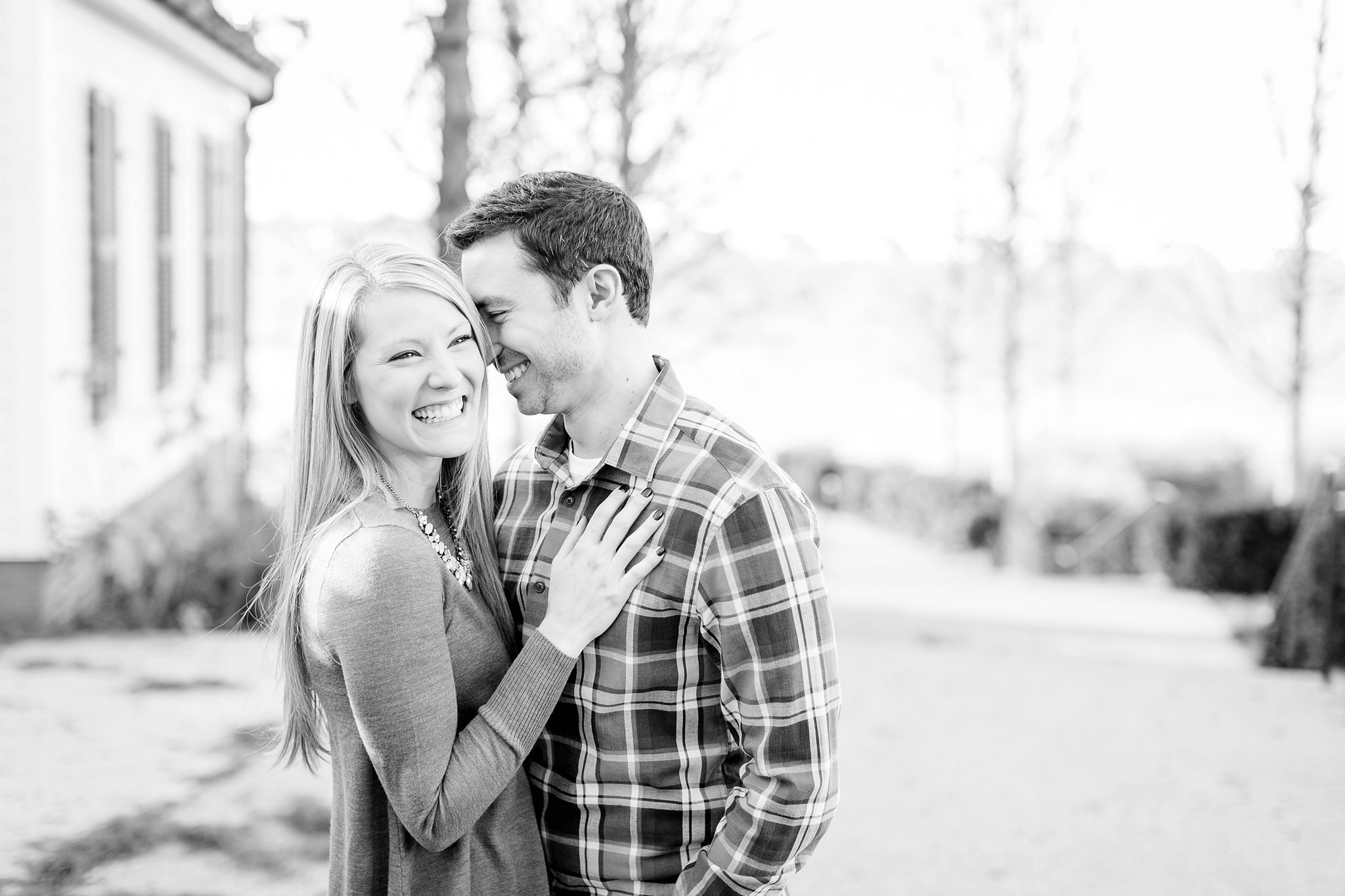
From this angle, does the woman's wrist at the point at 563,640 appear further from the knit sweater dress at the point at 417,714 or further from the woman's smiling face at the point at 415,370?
the woman's smiling face at the point at 415,370

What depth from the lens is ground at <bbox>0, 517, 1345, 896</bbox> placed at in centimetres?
430

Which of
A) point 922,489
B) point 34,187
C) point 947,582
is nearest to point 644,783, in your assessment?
point 34,187

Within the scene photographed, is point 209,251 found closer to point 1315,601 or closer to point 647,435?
point 647,435

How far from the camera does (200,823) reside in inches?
173

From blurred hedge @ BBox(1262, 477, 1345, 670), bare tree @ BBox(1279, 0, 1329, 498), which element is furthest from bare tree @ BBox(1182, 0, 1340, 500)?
blurred hedge @ BBox(1262, 477, 1345, 670)

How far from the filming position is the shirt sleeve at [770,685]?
175 centimetres

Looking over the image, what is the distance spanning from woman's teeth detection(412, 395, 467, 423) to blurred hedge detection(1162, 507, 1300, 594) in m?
11.3

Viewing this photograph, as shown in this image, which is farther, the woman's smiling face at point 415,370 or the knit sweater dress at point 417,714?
the woman's smiling face at point 415,370

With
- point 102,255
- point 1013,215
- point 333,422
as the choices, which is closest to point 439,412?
point 333,422

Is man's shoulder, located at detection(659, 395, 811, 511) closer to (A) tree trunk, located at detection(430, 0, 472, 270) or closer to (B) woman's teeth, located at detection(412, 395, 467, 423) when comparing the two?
(B) woman's teeth, located at detection(412, 395, 467, 423)

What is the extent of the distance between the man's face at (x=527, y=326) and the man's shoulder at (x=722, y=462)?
221mm

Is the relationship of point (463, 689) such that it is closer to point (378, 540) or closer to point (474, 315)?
point (378, 540)

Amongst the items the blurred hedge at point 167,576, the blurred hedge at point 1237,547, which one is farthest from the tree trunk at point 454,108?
the blurred hedge at point 1237,547

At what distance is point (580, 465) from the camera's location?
6.76ft
